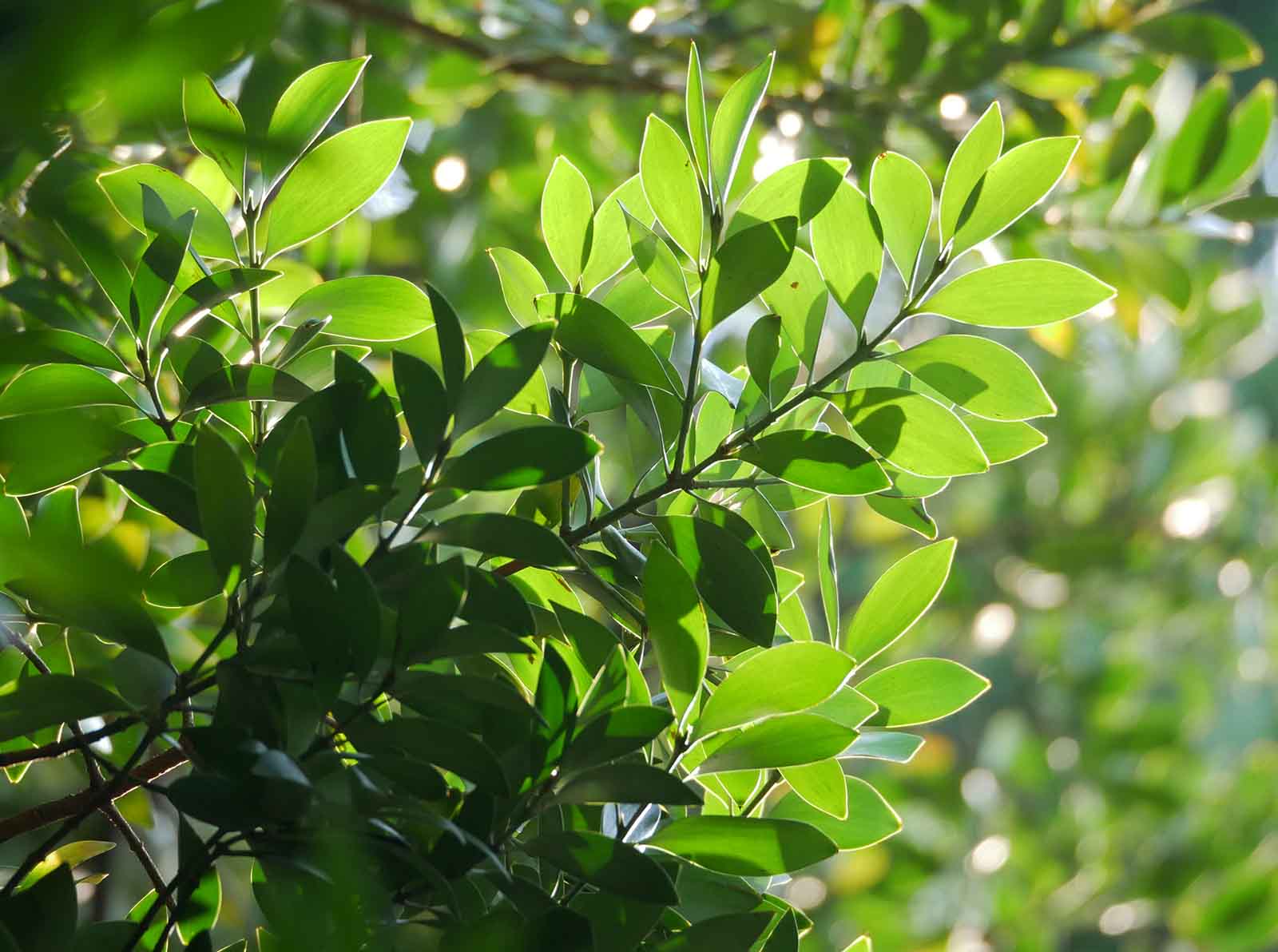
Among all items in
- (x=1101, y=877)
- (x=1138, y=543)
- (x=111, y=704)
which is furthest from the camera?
(x=1138, y=543)

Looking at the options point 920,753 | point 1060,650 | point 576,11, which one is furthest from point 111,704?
point 1060,650

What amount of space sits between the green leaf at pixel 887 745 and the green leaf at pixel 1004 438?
8 centimetres

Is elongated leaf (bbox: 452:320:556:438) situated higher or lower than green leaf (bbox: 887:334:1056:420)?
higher

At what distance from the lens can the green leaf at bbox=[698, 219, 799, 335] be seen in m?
0.26

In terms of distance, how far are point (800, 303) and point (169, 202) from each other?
0.18 meters

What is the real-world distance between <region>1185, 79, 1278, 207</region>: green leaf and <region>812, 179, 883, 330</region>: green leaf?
0.45 metres

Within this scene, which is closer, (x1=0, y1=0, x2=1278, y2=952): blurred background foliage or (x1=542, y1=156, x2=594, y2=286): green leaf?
(x1=542, y1=156, x2=594, y2=286): green leaf

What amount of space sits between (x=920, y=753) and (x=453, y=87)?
87 centimetres

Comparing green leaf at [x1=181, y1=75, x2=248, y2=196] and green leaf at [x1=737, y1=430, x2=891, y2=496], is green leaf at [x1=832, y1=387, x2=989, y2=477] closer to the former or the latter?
green leaf at [x1=737, y1=430, x2=891, y2=496]

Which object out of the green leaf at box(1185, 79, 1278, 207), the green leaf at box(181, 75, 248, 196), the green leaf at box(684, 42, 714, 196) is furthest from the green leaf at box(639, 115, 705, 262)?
the green leaf at box(1185, 79, 1278, 207)

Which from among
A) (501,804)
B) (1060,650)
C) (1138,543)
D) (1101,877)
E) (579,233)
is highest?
(579,233)

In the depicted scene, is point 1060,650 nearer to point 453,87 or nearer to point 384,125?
point 453,87

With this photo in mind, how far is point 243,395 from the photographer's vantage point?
0.86 feet

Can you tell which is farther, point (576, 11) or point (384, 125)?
point (576, 11)
